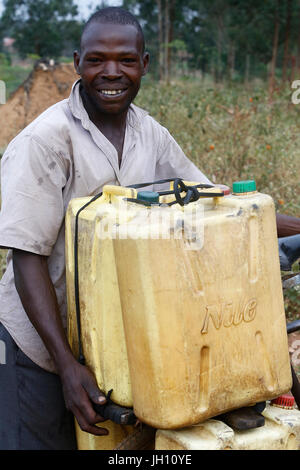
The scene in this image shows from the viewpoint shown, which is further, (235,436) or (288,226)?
(288,226)

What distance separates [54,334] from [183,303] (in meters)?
0.44

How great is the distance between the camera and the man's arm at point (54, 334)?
4.94 feet

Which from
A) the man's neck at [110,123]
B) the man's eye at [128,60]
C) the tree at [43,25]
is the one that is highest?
the tree at [43,25]

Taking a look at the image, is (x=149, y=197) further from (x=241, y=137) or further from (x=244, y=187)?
(x=241, y=137)

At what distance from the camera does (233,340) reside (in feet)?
4.47

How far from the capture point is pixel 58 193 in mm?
1610

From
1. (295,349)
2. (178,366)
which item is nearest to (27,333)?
(178,366)

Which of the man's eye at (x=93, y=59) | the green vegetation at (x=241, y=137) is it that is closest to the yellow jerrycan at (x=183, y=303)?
the man's eye at (x=93, y=59)

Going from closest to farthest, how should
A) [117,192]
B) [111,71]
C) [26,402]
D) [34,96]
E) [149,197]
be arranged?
[149,197], [117,192], [111,71], [26,402], [34,96]

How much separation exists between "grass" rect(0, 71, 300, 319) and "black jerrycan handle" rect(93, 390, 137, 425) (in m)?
2.19

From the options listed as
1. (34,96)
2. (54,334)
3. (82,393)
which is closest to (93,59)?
(54,334)

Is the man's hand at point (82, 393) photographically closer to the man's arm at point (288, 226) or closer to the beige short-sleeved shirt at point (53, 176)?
the beige short-sleeved shirt at point (53, 176)

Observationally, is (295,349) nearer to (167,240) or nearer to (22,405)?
(22,405)

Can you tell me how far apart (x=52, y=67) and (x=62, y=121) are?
5.94m
